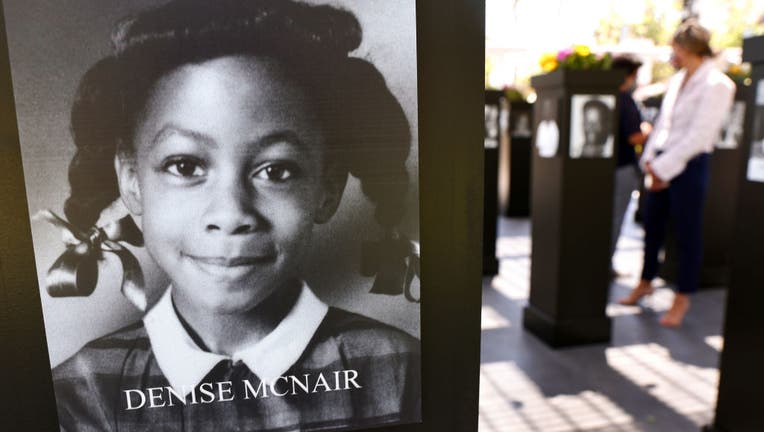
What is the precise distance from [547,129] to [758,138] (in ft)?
4.70

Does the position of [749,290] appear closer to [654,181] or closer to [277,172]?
[654,181]

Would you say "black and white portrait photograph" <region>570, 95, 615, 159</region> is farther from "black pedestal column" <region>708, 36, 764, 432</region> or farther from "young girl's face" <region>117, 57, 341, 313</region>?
"young girl's face" <region>117, 57, 341, 313</region>

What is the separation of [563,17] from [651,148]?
5.33m

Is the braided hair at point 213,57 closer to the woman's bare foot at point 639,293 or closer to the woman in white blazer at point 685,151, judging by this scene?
the woman in white blazer at point 685,151

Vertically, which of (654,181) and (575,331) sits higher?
(654,181)

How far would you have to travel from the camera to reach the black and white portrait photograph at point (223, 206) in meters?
0.78

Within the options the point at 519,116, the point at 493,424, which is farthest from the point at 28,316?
the point at 519,116

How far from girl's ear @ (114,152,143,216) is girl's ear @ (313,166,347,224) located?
0.26 meters

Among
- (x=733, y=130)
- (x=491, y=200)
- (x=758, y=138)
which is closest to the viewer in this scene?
(x=758, y=138)

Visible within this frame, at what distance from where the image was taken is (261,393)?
35.6 inches

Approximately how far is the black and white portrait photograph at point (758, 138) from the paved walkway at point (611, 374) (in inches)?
47.7

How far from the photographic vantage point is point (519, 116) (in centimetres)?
766

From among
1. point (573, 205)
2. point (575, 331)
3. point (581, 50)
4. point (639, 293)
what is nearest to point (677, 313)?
point (639, 293)

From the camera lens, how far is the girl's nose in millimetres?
838
